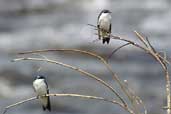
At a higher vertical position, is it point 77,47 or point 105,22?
point 77,47

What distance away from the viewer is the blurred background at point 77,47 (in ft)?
30.8

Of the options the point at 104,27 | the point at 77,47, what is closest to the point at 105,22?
the point at 104,27

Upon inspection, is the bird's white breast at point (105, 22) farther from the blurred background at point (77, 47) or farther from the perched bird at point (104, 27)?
the blurred background at point (77, 47)

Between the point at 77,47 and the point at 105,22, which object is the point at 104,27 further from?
the point at 77,47

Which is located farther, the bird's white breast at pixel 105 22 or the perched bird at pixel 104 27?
the bird's white breast at pixel 105 22

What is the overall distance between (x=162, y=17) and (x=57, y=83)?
2.28 metres

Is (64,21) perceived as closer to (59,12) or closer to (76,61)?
(59,12)

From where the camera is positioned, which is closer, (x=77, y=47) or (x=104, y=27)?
(x=104, y=27)

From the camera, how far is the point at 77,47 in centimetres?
1032

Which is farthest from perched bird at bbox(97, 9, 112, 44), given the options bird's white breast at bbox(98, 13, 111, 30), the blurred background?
the blurred background

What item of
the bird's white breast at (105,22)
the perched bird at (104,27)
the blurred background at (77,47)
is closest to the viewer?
the perched bird at (104,27)

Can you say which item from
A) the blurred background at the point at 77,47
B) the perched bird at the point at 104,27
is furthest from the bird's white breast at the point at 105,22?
the blurred background at the point at 77,47

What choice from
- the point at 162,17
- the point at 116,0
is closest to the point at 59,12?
the point at 116,0

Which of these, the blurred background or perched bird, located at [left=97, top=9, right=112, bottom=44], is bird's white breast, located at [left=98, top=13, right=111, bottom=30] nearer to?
perched bird, located at [left=97, top=9, right=112, bottom=44]
